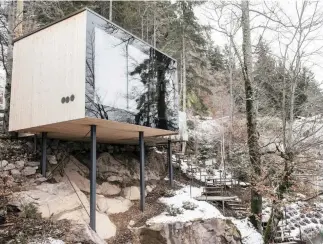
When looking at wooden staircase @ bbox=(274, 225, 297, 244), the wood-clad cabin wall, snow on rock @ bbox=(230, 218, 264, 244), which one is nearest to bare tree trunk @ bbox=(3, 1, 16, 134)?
the wood-clad cabin wall

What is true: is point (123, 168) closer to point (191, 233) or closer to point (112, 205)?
point (112, 205)

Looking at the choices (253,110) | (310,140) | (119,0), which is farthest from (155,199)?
(119,0)

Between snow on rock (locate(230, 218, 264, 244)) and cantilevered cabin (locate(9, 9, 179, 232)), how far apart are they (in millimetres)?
3723

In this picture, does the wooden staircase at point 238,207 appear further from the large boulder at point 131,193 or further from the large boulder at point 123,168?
the large boulder at point 131,193

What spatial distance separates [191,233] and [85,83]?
5.18 metres

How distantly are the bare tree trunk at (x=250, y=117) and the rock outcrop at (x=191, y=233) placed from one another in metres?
1.54

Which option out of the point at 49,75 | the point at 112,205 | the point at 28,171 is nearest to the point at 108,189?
the point at 112,205

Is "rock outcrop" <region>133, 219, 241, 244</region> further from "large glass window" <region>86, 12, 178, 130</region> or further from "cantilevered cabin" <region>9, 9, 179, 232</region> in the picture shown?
"large glass window" <region>86, 12, 178, 130</region>

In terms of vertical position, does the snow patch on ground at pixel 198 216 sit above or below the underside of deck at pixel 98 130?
below

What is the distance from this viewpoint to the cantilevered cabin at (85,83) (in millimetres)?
7570

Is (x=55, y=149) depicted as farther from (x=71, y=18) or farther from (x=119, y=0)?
(x=119, y=0)

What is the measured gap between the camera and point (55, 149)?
1047 centimetres

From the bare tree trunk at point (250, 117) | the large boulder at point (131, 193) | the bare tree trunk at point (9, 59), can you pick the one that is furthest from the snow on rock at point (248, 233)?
the bare tree trunk at point (9, 59)

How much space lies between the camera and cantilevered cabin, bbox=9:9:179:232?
7.57 meters
